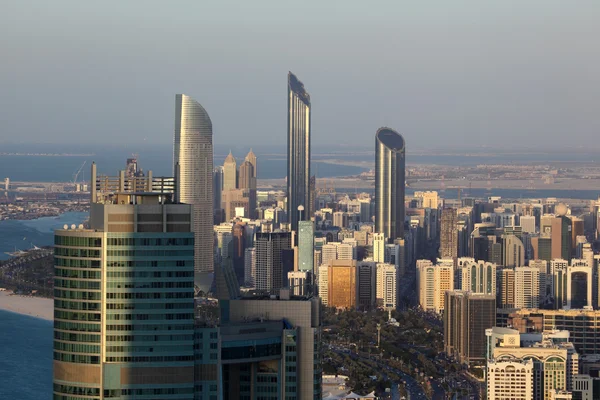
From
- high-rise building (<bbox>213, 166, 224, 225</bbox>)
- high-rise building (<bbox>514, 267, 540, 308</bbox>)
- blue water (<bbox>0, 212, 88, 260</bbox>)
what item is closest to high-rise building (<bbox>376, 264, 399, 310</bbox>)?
high-rise building (<bbox>514, 267, 540, 308</bbox>)

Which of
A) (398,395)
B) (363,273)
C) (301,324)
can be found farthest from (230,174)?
(301,324)

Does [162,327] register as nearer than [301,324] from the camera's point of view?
Yes

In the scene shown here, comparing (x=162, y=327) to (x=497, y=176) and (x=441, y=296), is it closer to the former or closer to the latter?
(x=441, y=296)

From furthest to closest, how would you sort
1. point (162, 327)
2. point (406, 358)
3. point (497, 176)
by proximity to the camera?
1. point (497, 176)
2. point (406, 358)
3. point (162, 327)

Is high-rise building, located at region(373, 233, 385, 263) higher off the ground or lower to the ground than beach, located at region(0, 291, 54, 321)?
higher

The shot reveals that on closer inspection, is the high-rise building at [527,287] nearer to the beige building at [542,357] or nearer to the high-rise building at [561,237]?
the high-rise building at [561,237]

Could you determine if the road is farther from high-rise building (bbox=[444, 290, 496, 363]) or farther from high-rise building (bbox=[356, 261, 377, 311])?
high-rise building (bbox=[356, 261, 377, 311])

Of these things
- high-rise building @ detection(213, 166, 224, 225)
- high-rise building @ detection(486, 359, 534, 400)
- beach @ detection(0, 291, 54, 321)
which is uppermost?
high-rise building @ detection(213, 166, 224, 225)
